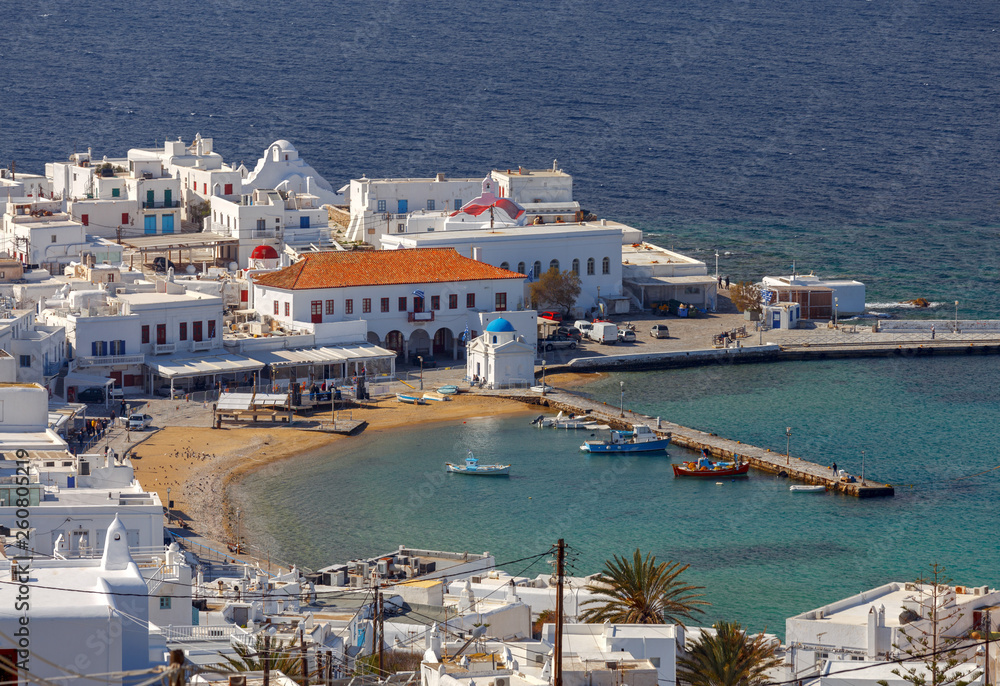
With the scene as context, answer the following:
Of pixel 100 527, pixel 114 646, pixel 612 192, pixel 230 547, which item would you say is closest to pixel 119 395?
pixel 230 547

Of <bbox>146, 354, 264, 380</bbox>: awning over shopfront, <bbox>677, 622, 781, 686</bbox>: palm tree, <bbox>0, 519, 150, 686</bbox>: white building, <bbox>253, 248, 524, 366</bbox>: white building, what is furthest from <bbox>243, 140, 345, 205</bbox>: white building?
<bbox>0, 519, 150, 686</bbox>: white building

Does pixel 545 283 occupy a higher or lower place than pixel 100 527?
higher

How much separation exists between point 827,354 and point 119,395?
3692 centimetres

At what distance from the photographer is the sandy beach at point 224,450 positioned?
220 ft

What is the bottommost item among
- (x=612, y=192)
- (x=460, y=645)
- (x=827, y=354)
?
(x=460, y=645)

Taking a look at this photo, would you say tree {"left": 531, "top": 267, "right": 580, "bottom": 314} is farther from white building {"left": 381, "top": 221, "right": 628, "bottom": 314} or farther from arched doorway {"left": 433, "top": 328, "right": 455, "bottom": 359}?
arched doorway {"left": 433, "top": 328, "right": 455, "bottom": 359}

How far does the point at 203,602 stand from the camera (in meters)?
46.8

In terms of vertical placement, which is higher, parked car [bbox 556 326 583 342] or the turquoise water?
parked car [bbox 556 326 583 342]

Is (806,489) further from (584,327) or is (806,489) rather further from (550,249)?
(550,249)

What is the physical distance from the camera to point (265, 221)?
107 metres

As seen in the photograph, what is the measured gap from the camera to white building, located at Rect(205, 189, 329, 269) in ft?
347

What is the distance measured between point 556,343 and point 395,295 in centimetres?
880

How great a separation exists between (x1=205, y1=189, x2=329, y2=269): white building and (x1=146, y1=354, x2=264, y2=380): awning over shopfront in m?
19.6

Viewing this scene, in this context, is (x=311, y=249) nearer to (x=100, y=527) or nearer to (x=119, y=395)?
(x=119, y=395)
